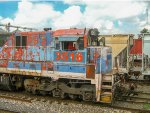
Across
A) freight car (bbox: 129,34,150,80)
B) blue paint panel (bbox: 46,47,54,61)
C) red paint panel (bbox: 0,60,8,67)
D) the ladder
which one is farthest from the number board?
freight car (bbox: 129,34,150,80)

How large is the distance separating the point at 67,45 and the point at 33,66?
211 centimetres

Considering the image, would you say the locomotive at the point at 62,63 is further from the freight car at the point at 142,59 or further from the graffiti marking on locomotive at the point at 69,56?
the freight car at the point at 142,59

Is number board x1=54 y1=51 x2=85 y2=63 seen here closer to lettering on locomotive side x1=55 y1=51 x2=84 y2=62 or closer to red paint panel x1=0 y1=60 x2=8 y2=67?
lettering on locomotive side x1=55 y1=51 x2=84 y2=62

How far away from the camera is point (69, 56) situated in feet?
37.1

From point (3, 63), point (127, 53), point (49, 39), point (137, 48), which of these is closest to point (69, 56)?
point (49, 39)

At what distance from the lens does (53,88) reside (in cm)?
1191

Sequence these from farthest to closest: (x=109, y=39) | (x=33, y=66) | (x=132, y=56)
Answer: (x=132, y=56), (x=109, y=39), (x=33, y=66)

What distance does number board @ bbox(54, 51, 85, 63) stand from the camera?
36.4 ft

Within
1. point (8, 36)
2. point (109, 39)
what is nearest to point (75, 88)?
point (8, 36)

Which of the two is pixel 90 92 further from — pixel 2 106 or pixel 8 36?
pixel 8 36

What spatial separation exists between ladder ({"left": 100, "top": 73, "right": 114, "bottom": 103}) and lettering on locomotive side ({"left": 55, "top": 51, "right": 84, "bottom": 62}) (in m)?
1.21

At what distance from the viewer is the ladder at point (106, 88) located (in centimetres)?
1055

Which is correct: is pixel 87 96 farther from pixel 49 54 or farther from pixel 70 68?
pixel 49 54

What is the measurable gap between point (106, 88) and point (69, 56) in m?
2.04
